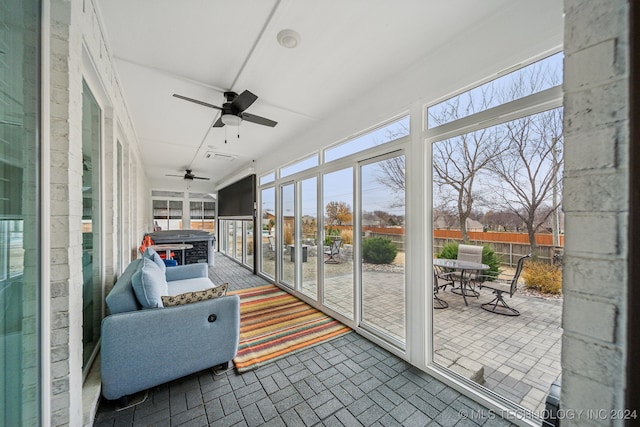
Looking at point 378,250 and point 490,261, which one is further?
point 378,250

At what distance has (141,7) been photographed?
1641 mm

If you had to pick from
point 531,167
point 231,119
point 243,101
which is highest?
point 243,101

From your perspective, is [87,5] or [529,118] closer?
[87,5]

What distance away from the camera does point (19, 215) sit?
98 centimetres

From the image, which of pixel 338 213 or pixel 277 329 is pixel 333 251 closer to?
pixel 338 213

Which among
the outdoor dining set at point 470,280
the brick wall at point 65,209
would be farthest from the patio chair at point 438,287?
the brick wall at point 65,209

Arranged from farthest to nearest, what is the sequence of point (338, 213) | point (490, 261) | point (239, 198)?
1. point (239, 198)
2. point (338, 213)
3. point (490, 261)

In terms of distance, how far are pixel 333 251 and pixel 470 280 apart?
1828 mm

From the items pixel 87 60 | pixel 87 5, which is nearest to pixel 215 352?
pixel 87 60

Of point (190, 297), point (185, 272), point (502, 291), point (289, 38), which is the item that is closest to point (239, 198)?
point (185, 272)

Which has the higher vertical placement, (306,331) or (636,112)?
(636,112)

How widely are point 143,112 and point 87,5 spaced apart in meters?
1.97

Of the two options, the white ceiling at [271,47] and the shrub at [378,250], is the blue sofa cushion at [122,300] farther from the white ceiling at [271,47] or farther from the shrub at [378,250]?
the shrub at [378,250]

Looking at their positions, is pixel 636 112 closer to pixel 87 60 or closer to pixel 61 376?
pixel 61 376
